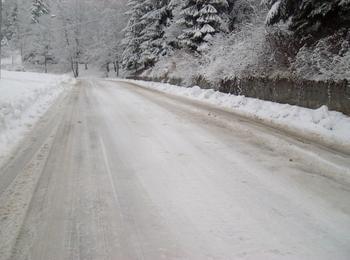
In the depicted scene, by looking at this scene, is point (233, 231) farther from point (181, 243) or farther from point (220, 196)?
point (220, 196)

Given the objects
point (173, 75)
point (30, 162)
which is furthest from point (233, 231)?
point (173, 75)

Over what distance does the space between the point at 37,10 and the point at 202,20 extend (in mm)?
73402

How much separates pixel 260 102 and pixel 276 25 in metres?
2.92

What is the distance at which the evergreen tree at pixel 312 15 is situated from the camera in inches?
381

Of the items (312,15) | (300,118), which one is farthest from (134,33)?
(300,118)

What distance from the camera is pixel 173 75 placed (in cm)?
2597

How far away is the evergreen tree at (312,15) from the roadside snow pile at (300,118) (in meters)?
2.48

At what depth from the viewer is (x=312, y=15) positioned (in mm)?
10203

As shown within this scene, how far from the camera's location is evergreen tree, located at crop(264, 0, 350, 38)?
9.69m

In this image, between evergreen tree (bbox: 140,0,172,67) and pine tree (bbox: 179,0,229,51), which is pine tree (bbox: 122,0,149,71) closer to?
evergreen tree (bbox: 140,0,172,67)

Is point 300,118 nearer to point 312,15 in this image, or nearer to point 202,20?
point 312,15

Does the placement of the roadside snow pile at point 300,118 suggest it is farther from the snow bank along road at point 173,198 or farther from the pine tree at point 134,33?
the pine tree at point 134,33

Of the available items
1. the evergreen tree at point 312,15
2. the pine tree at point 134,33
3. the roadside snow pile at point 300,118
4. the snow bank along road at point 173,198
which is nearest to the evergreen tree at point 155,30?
the pine tree at point 134,33

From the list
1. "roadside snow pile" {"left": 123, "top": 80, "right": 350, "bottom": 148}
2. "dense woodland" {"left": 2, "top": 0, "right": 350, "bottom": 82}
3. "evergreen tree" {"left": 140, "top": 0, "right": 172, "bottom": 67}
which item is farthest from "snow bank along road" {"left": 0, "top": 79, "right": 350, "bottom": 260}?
"evergreen tree" {"left": 140, "top": 0, "right": 172, "bottom": 67}
